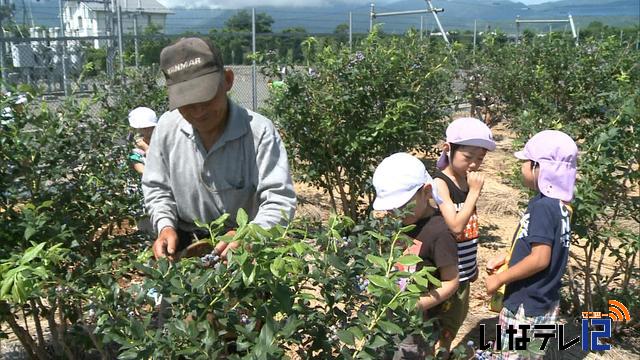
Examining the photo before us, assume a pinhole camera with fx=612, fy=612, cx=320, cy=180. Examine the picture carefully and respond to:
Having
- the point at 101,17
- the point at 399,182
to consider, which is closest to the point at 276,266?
the point at 399,182

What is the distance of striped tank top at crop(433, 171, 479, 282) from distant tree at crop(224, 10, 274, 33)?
27.1ft

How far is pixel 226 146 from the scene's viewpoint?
2066mm

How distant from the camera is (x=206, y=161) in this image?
207 centimetres

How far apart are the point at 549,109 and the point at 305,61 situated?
6.96 feet

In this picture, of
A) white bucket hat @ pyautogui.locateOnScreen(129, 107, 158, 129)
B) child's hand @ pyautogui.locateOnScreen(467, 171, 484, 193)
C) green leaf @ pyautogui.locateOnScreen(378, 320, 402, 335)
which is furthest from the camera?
white bucket hat @ pyautogui.locateOnScreen(129, 107, 158, 129)

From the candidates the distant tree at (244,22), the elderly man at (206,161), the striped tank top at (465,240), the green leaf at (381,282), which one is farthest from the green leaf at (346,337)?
the distant tree at (244,22)

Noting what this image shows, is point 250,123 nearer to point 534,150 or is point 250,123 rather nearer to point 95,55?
point 534,150

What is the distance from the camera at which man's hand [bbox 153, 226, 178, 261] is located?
1.88m

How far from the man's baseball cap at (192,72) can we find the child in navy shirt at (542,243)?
54.9 inches

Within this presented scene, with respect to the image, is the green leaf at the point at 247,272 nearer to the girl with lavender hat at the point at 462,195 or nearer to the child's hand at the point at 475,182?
the girl with lavender hat at the point at 462,195

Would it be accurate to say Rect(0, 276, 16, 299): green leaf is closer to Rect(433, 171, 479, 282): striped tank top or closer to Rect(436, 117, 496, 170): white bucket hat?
Rect(433, 171, 479, 282): striped tank top

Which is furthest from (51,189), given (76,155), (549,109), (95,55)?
(95,55)

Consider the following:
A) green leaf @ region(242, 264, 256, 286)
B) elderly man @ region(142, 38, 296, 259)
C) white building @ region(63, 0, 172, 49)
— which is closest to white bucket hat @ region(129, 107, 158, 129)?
elderly man @ region(142, 38, 296, 259)

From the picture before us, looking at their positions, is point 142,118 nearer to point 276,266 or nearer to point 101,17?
point 276,266
